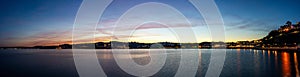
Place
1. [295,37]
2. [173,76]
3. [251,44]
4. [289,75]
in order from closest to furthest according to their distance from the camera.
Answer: [289,75]
[173,76]
[295,37]
[251,44]

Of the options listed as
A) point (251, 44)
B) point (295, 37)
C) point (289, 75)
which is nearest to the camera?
point (289, 75)

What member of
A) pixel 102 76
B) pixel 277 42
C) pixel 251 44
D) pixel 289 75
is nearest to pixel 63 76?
pixel 102 76

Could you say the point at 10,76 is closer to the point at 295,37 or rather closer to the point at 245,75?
the point at 245,75

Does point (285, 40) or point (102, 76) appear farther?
point (285, 40)

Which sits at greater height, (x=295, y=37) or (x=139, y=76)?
(x=295, y=37)

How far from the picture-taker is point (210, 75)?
21156 millimetres

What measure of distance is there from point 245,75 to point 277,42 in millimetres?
96065

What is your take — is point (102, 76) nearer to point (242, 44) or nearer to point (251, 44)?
point (251, 44)

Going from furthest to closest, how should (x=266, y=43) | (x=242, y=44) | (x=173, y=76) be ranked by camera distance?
(x=242, y=44) → (x=266, y=43) → (x=173, y=76)

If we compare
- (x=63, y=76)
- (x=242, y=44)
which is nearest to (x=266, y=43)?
(x=242, y=44)

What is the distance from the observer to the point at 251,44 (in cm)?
15975

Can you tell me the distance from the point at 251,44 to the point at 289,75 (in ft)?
500

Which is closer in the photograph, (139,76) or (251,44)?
(139,76)

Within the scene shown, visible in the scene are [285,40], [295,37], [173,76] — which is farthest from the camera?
[285,40]
